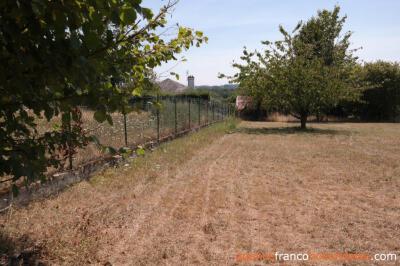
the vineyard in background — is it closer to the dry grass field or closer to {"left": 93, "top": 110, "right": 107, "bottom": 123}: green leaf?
{"left": 93, "top": 110, "right": 107, "bottom": 123}: green leaf

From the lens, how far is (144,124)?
12.0m

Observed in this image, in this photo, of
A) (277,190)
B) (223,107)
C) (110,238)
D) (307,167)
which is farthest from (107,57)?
(223,107)

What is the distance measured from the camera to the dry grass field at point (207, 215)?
444cm

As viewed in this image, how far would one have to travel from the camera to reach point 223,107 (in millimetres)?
31047

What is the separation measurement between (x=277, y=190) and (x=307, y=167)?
2.87 m

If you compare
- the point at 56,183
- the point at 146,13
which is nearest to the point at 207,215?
Result: the point at 56,183

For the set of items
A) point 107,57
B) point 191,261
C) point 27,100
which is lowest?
point 191,261

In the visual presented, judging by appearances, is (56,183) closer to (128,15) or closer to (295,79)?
(128,15)

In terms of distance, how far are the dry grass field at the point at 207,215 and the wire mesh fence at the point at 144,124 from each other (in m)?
0.63

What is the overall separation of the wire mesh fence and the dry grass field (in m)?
0.63

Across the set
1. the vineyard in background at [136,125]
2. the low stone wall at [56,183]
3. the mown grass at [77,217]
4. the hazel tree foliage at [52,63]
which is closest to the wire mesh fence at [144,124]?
the vineyard in background at [136,125]

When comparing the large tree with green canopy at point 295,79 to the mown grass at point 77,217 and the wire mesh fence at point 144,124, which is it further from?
the mown grass at point 77,217

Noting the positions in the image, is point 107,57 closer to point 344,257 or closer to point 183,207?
point 344,257

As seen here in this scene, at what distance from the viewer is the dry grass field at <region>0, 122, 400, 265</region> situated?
4.44 metres
